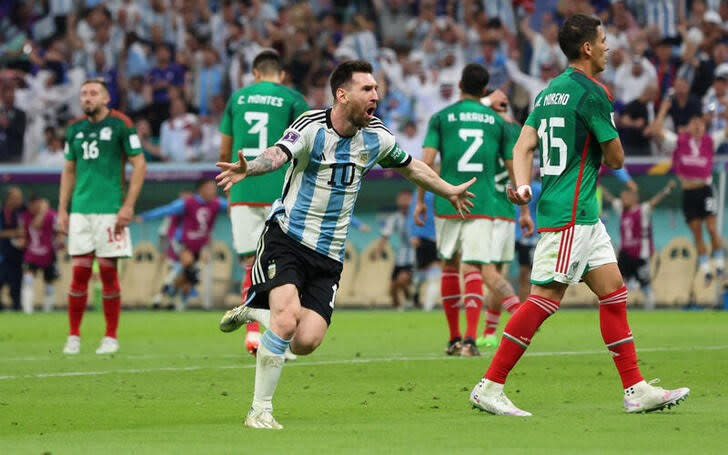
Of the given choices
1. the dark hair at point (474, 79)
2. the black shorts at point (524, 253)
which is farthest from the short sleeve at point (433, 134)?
the black shorts at point (524, 253)

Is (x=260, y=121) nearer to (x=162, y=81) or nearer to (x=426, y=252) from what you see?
(x=426, y=252)

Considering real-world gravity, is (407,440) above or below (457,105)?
below

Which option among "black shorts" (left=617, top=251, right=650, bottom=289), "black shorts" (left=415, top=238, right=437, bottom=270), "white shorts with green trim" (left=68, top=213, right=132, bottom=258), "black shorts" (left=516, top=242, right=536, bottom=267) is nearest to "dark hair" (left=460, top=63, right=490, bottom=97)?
"white shorts with green trim" (left=68, top=213, right=132, bottom=258)

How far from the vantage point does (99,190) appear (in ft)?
46.3

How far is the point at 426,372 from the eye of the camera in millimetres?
11766

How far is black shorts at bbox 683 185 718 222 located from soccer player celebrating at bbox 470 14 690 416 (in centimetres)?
1498

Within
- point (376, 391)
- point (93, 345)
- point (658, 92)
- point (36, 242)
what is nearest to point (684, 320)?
→ point (658, 92)

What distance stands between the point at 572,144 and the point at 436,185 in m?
0.87

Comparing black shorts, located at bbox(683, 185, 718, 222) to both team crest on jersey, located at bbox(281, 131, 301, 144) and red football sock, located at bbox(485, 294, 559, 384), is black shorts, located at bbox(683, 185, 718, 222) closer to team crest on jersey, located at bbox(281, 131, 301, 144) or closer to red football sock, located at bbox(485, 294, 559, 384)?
red football sock, located at bbox(485, 294, 559, 384)

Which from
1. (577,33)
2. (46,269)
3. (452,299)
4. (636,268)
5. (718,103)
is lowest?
(46,269)

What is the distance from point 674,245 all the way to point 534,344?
1025 centimetres

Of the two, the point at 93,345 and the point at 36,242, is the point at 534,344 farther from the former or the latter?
the point at 36,242

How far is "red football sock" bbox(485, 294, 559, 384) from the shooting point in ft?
29.0

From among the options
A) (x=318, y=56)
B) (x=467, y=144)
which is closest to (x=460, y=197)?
(x=467, y=144)
